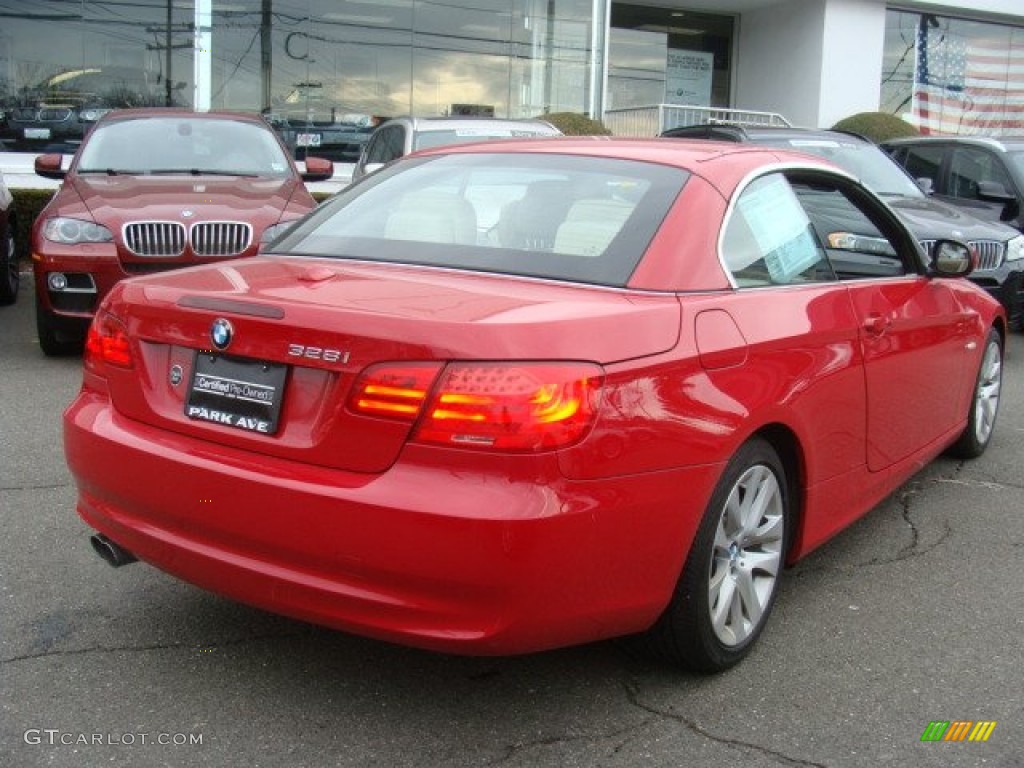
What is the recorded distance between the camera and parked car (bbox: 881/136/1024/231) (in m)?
10.2

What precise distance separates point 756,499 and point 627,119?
18035 mm

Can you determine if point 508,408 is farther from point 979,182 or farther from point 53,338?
point 979,182

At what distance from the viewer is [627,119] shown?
20.5 metres

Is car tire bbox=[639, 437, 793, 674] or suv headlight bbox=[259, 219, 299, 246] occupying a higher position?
suv headlight bbox=[259, 219, 299, 246]

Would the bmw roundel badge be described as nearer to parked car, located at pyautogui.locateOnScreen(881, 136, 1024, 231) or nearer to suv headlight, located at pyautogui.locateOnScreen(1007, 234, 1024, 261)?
suv headlight, located at pyautogui.locateOnScreen(1007, 234, 1024, 261)

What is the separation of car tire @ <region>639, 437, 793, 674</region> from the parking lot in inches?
4.6

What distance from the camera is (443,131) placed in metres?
10.4

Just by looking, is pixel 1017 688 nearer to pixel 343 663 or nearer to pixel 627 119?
pixel 343 663

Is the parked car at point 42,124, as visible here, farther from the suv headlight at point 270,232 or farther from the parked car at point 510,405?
the parked car at point 510,405

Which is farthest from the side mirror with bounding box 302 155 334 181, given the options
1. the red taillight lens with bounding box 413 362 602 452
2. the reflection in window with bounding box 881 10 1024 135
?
the reflection in window with bounding box 881 10 1024 135

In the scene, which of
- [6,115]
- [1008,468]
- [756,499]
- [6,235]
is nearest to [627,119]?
[6,115]

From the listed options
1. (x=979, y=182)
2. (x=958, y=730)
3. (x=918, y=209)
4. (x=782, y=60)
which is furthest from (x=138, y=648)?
(x=782, y=60)

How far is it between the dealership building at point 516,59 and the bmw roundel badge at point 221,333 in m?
14.4

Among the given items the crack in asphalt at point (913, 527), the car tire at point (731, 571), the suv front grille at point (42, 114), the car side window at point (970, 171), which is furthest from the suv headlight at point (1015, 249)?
the suv front grille at point (42, 114)
